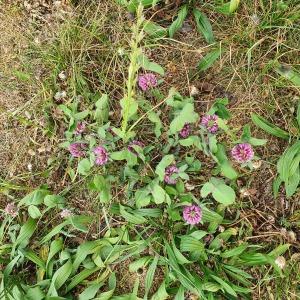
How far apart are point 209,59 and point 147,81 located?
323 millimetres

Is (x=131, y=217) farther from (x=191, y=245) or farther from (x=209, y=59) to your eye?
(x=209, y=59)

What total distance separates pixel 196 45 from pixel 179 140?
0.54 m

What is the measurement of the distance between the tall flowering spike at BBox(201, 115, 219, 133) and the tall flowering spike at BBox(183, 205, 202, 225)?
37 cm

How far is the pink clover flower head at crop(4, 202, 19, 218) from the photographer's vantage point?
8.28 feet

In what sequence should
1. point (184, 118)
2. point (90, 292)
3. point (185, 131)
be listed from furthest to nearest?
point (90, 292) → point (185, 131) → point (184, 118)

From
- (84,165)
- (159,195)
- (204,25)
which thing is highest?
(204,25)

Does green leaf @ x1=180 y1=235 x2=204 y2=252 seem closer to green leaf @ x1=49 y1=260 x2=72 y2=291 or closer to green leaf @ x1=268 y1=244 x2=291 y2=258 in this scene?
green leaf @ x1=268 y1=244 x2=291 y2=258

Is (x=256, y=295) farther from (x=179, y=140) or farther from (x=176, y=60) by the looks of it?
(x=176, y=60)

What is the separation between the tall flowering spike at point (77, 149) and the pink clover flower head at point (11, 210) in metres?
0.43

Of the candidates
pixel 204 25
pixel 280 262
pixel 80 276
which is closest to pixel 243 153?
pixel 280 262

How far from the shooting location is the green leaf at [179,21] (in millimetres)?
2416

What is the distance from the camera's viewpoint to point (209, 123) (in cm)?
225

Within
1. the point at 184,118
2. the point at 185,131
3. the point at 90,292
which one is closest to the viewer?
the point at 184,118

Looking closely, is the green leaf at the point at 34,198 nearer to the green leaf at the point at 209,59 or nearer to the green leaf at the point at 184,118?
the green leaf at the point at 184,118
